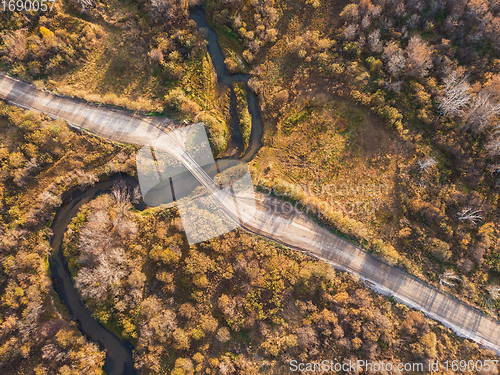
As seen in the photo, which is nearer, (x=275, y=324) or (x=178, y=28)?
(x=275, y=324)

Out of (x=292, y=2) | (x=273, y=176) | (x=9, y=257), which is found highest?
(x=292, y=2)

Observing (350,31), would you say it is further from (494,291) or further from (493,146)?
(494,291)

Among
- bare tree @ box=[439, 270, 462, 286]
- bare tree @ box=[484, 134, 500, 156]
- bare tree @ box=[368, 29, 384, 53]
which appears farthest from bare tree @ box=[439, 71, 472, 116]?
bare tree @ box=[439, 270, 462, 286]

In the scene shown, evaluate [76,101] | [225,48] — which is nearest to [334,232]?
[225,48]

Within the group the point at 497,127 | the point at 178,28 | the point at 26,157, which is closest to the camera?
the point at 497,127

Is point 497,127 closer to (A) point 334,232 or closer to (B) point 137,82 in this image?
(A) point 334,232

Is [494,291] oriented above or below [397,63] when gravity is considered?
below

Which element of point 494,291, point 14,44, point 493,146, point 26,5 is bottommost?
point 494,291

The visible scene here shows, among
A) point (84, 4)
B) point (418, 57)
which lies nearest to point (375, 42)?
point (418, 57)
